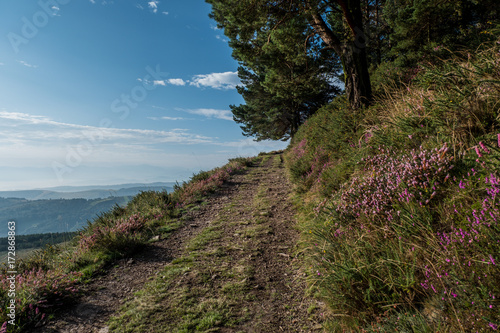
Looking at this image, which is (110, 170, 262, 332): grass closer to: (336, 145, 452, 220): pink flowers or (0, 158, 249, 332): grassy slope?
(0, 158, 249, 332): grassy slope

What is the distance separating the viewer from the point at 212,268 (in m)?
4.39

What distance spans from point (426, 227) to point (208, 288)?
316 centimetres

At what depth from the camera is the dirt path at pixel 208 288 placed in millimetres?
3023

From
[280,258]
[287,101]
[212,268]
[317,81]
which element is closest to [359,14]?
[317,81]

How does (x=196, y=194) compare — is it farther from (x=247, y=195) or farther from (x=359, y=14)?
(x=359, y=14)

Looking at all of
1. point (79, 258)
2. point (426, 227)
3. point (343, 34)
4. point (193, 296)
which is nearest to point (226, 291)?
point (193, 296)

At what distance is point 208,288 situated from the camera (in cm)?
375

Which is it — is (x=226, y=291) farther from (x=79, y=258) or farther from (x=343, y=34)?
(x=343, y=34)

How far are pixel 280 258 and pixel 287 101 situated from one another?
26.5 m

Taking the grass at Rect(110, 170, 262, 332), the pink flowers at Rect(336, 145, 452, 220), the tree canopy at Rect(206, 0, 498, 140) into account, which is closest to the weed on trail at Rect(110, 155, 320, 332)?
the grass at Rect(110, 170, 262, 332)

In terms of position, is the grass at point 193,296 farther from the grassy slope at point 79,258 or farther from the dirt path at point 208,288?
the grassy slope at point 79,258

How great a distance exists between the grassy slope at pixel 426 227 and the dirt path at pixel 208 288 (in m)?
0.67

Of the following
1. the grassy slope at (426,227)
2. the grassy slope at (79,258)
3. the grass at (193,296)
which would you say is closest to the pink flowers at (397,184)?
→ the grassy slope at (426,227)

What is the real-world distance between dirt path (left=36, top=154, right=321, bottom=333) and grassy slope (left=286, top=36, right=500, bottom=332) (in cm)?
67
